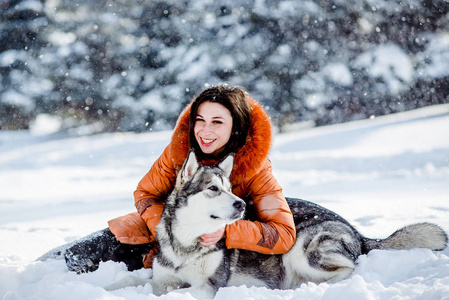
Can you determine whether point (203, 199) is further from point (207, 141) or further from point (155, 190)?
point (155, 190)

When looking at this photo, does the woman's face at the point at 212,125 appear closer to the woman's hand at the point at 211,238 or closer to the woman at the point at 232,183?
the woman at the point at 232,183

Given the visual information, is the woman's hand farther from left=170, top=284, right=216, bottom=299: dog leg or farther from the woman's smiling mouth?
the woman's smiling mouth

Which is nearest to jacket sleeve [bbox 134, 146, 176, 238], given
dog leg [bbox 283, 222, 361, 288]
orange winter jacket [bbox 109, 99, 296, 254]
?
orange winter jacket [bbox 109, 99, 296, 254]

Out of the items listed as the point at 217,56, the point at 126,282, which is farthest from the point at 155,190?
the point at 217,56

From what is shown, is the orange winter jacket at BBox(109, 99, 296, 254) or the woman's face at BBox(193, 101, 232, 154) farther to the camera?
the woman's face at BBox(193, 101, 232, 154)

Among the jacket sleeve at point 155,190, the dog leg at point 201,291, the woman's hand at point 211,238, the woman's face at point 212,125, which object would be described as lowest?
the dog leg at point 201,291

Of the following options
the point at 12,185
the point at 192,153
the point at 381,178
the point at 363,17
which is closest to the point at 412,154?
the point at 381,178

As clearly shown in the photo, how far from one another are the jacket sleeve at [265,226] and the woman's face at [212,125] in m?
0.47

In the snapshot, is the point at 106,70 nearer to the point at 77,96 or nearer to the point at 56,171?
the point at 77,96

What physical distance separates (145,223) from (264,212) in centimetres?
119

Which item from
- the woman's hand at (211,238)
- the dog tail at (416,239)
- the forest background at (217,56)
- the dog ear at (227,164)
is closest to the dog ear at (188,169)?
the dog ear at (227,164)

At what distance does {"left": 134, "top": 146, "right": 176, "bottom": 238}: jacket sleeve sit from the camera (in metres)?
3.44

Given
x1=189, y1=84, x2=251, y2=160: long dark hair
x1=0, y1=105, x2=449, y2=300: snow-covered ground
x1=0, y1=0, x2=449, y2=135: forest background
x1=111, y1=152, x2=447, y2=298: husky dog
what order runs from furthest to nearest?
x1=0, y1=0, x2=449, y2=135: forest background
x1=189, y1=84, x2=251, y2=160: long dark hair
x1=111, y1=152, x2=447, y2=298: husky dog
x1=0, y1=105, x2=449, y2=300: snow-covered ground

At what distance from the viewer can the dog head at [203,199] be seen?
2.88 metres
